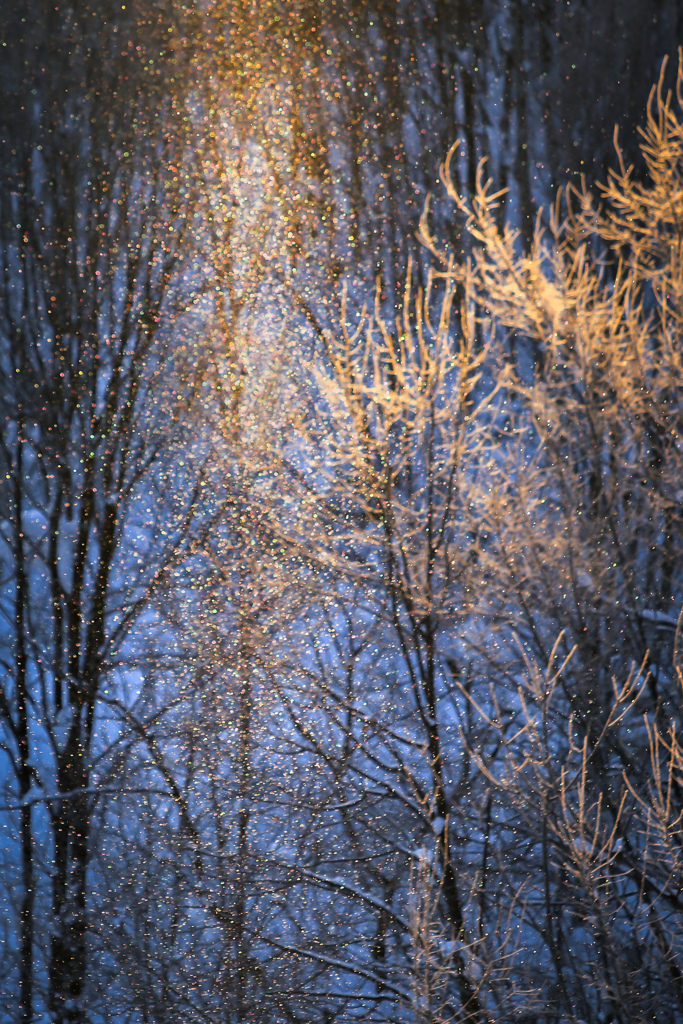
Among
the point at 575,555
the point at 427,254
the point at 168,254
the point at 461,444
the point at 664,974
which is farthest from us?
the point at 427,254

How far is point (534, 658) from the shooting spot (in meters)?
3.38

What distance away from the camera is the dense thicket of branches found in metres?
3.17

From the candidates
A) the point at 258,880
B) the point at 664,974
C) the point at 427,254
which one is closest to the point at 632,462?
the point at 427,254

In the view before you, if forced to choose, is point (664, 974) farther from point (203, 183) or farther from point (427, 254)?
point (203, 183)

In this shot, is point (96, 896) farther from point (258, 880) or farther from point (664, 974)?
point (664, 974)

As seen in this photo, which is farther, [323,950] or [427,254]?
[427,254]

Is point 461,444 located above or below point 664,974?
above

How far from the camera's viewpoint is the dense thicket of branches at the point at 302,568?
3.17 metres

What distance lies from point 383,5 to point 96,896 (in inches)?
196

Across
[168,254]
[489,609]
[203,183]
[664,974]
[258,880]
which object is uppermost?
[203,183]

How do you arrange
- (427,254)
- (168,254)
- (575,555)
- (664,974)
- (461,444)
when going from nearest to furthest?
(664,974) → (461,444) → (575,555) → (168,254) → (427,254)

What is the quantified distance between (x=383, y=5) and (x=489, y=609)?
12.0 ft

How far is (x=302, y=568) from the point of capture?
371 centimetres

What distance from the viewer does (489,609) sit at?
345 cm
